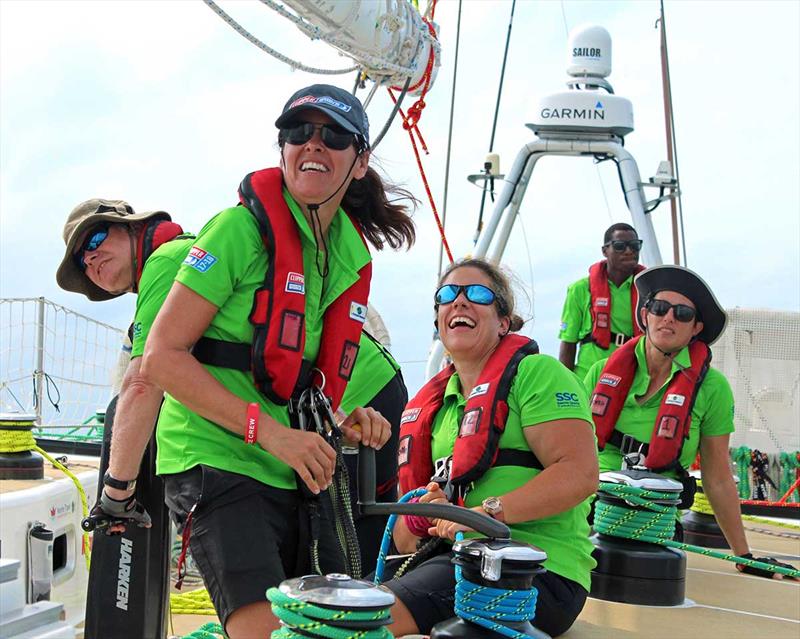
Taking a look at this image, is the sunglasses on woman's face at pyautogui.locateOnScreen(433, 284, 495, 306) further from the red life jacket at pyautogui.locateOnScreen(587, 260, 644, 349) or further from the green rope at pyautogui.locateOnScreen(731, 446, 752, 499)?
the green rope at pyautogui.locateOnScreen(731, 446, 752, 499)

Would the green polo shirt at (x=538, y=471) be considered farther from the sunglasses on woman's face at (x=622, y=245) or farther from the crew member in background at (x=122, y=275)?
the sunglasses on woman's face at (x=622, y=245)

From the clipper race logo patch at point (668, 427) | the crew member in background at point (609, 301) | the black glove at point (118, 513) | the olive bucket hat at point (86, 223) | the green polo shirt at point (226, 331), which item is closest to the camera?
the green polo shirt at point (226, 331)

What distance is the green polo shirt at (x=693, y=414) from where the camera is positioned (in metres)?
4.95

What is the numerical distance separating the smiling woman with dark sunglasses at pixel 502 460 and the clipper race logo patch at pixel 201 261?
1.15 meters

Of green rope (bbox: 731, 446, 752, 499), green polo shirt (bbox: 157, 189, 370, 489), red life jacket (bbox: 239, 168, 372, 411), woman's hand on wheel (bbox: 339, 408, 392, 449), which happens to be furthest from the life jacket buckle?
green rope (bbox: 731, 446, 752, 499)

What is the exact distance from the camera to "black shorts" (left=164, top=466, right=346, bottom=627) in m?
2.39

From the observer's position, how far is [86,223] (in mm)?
3490

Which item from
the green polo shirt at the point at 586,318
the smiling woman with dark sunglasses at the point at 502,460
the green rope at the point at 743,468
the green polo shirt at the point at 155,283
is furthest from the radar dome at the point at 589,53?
the green polo shirt at the point at 155,283

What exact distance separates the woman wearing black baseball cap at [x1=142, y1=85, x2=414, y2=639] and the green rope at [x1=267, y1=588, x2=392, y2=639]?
1.26 ft

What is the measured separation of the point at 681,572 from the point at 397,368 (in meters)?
1.36

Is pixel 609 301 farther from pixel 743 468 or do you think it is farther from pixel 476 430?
pixel 476 430

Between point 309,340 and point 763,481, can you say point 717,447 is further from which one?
point 763,481

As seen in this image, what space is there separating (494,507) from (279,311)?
103 cm

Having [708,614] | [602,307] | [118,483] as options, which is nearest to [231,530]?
[118,483]
